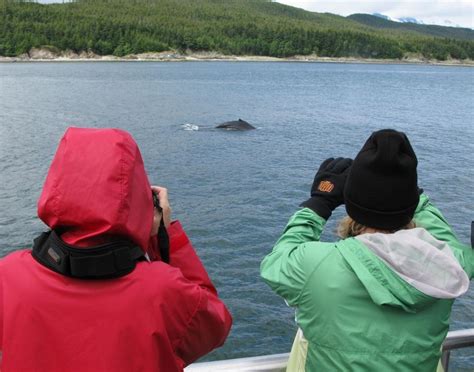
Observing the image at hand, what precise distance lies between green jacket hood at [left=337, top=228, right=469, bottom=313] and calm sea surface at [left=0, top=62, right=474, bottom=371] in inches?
242

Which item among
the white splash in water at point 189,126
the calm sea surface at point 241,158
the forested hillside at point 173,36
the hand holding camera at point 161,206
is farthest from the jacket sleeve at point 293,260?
the forested hillside at point 173,36

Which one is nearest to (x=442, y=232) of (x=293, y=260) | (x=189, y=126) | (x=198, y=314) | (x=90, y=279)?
(x=293, y=260)

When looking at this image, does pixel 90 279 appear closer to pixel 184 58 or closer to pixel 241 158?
pixel 241 158

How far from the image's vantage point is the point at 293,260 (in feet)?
8.28

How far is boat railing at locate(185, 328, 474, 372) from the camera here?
264 cm

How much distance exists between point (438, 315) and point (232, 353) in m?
6.07

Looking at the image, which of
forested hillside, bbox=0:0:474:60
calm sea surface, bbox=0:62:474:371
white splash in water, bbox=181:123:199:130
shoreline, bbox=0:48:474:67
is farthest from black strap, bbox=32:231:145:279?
forested hillside, bbox=0:0:474:60

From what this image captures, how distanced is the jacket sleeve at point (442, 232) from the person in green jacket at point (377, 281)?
0.32m

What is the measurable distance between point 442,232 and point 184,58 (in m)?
156

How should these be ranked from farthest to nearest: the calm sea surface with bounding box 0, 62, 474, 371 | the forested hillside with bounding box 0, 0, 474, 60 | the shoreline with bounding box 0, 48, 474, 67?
the forested hillside with bounding box 0, 0, 474, 60
the shoreline with bounding box 0, 48, 474, 67
the calm sea surface with bounding box 0, 62, 474, 371

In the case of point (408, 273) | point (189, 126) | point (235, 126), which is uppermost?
point (408, 273)

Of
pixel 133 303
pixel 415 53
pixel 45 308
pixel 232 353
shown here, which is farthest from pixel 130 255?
pixel 415 53

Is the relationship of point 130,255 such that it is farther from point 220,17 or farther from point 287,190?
point 220,17

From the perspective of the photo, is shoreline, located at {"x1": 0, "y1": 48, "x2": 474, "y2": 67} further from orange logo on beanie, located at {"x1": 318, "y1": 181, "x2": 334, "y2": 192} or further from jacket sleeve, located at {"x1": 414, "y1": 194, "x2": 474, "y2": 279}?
jacket sleeve, located at {"x1": 414, "y1": 194, "x2": 474, "y2": 279}
